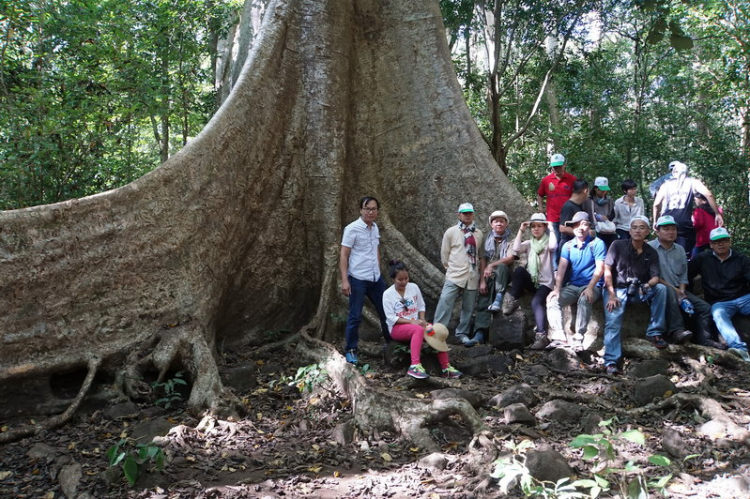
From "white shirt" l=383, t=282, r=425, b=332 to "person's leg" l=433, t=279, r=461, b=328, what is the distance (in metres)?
0.84

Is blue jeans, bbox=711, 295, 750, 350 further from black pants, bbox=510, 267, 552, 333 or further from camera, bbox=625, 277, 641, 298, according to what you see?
black pants, bbox=510, 267, 552, 333

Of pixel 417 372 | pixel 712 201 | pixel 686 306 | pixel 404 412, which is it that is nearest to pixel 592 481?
pixel 404 412

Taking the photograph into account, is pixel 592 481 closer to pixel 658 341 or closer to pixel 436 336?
pixel 436 336

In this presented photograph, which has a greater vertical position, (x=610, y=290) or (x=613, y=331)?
(x=610, y=290)

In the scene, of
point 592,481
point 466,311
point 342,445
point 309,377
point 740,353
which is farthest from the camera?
point 466,311

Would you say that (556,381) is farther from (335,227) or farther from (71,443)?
(71,443)

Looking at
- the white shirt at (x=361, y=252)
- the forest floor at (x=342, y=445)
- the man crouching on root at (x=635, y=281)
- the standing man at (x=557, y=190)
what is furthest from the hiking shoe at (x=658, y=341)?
the white shirt at (x=361, y=252)

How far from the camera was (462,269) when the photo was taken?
6.87 m

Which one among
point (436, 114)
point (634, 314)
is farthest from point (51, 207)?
point (634, 314)

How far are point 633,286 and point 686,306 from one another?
67 centimetres

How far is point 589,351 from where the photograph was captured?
637 cm

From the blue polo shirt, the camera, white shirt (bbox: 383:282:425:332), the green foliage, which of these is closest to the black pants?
the blue polo shirt

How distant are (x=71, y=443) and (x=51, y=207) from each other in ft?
6.36

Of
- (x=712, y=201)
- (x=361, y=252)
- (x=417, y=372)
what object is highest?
(x=712, y=201)
